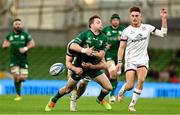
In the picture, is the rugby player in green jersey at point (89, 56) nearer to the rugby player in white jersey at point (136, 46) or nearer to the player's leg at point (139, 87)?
the player's leg at point (139, 87)

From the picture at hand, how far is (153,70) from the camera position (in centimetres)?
4125

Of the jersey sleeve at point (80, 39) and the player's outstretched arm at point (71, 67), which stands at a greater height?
the jersey sleeve at point (80, 39)

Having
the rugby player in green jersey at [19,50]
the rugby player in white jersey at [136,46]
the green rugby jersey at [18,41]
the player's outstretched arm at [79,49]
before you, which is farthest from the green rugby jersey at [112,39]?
the player's outstretched arm at [79,49]

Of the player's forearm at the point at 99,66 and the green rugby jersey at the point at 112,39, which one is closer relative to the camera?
the player's forearm at the point at 99,66

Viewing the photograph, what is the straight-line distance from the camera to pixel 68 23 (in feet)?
147

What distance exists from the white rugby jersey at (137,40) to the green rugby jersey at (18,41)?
7.23 metres

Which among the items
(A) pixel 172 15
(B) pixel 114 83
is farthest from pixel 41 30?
(B) pixel 114 83

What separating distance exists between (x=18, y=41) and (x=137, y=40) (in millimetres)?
7619

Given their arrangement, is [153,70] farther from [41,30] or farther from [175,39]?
[41,30]

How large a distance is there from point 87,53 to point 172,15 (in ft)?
82.7

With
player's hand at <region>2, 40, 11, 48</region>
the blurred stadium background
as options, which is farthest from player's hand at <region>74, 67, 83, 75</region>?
the blurred stadium background

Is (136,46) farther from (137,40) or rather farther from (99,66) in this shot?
(99,66)

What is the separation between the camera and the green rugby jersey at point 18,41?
28.2 meters

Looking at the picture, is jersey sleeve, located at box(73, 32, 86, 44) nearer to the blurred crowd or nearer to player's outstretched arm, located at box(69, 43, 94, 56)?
player's outstretched arm, located at box(69, 43, 94, 56)
